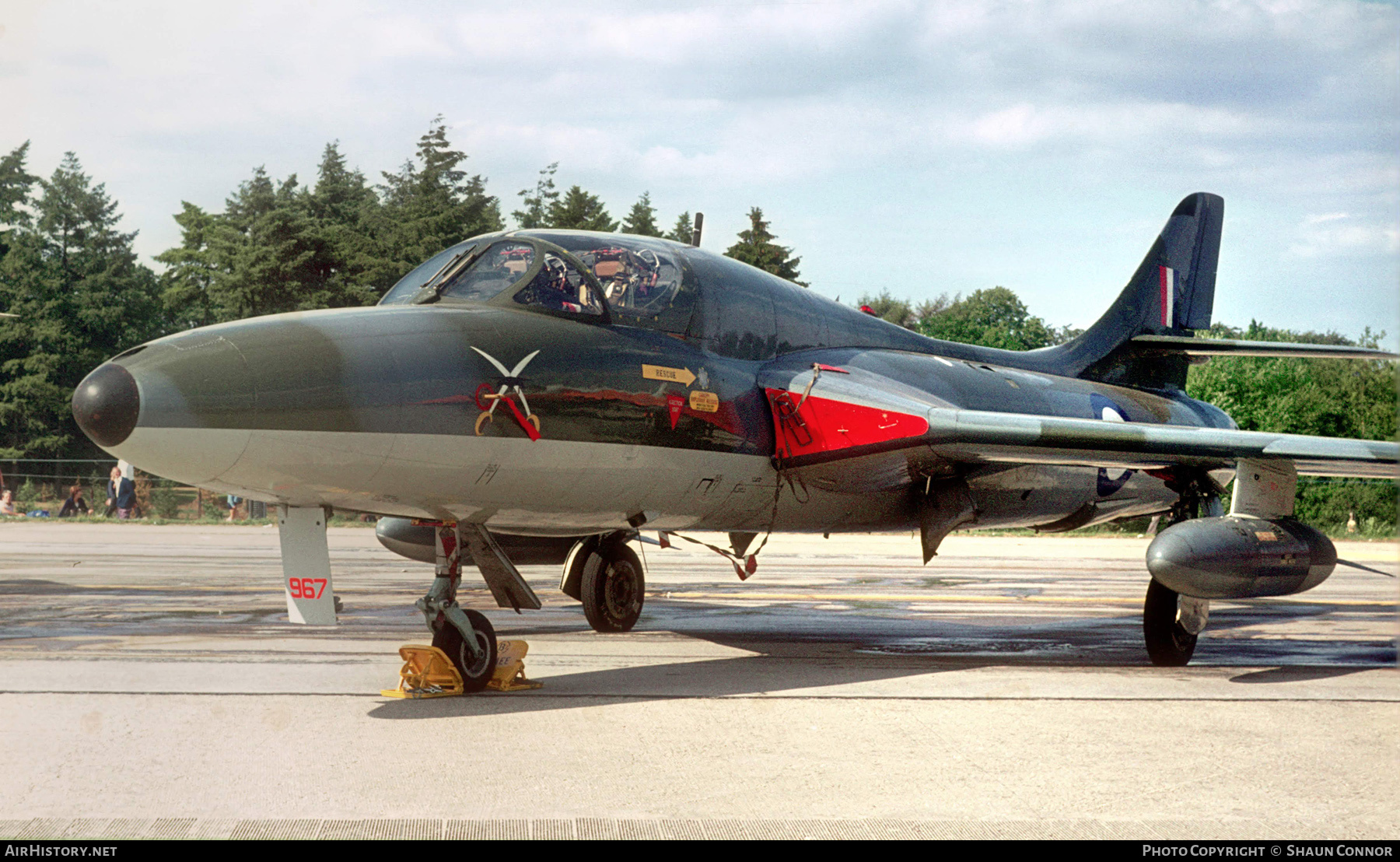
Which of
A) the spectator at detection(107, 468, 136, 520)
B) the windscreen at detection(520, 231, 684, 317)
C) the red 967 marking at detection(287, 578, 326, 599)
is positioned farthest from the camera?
the spectator at detection(107, 468, 136, 520)

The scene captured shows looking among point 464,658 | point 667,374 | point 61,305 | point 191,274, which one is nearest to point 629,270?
point 667,374

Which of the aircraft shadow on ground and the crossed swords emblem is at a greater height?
the crossed swords emblem

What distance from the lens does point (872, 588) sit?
18500 mm

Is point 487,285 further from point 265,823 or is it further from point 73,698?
point 265,823

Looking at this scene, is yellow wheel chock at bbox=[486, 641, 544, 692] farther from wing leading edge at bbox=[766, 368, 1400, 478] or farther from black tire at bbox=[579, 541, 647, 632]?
black tire at bbox=[579, 541, 647, 632]

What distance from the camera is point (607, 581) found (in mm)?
11727

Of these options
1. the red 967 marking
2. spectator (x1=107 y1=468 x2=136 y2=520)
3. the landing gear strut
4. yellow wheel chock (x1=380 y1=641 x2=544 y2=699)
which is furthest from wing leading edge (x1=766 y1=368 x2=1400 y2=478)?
spectator (x1=107 y1=468 x2=136 y2=520)

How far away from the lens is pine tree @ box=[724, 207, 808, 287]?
5575 cm

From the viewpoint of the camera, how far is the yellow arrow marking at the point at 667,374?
861 centimetres

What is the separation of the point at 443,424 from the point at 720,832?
11.3ft

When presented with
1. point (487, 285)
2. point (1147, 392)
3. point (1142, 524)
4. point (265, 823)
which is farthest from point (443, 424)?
point (1142, 524)

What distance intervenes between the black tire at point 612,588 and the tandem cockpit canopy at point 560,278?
3409 mm

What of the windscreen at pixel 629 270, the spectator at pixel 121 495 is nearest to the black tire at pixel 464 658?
the windscreen at pixel 629 270

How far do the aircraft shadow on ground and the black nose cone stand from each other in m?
2.21
